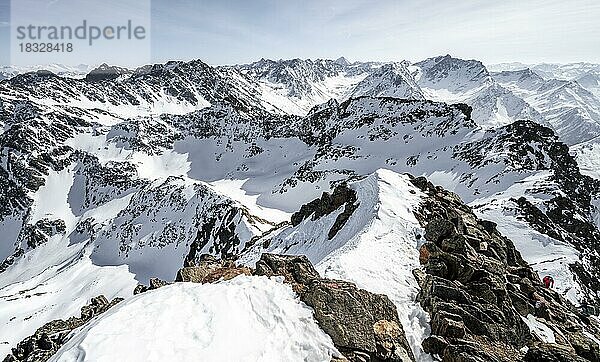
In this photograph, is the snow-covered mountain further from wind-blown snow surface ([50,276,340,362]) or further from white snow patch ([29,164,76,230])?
white snow patch ([29,164,76,230])

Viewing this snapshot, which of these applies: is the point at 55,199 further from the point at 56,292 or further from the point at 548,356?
the point at 548,356

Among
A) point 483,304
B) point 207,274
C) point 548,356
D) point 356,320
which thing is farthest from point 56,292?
point 548,356

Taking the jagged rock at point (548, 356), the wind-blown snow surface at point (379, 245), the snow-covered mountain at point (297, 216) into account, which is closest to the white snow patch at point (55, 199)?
the snow-covered mountain at point (297, 216)

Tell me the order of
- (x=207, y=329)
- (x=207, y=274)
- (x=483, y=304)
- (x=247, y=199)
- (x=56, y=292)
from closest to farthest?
(x=207, y=329) → (x=483, y=304) → (x=207, y=274) → (x=56, y=292) → (x=247, y=199)

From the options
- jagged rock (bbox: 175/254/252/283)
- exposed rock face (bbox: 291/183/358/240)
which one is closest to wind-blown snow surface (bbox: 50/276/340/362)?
jagged rock (bbox: 175/254/252/283)

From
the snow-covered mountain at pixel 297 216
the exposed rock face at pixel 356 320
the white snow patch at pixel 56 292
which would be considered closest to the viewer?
the exposed rock face at pixel 356 320

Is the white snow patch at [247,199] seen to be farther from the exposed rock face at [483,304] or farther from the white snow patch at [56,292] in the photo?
the exposed rock face at [483,304]
